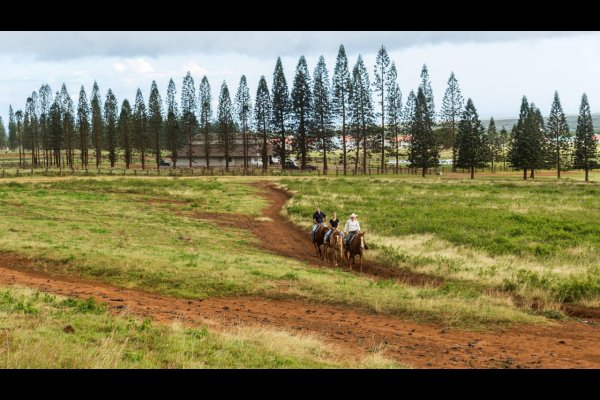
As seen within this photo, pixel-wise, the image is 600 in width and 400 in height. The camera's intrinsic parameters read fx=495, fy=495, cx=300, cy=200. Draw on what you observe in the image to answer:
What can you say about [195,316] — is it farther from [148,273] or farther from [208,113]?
[208,113]

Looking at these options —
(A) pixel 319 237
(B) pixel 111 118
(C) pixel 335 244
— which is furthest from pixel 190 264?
(B) pixel 111 118

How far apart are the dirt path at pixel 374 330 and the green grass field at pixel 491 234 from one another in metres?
4.35

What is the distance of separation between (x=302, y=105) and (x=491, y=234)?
60763 mm

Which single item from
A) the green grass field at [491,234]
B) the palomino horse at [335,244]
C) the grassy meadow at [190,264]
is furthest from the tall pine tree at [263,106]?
the palomino horse at [335,244]

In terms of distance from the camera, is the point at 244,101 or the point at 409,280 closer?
the point at 409,280

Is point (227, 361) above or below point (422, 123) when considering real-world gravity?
below

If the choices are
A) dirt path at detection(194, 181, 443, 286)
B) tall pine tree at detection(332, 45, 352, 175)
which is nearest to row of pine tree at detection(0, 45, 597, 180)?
tall pine tree at detection(332, 45, 352, 175)

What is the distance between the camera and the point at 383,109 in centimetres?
8056

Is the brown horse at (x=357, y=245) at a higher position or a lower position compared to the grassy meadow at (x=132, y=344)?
lower

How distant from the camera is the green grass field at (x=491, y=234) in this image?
17270 mm

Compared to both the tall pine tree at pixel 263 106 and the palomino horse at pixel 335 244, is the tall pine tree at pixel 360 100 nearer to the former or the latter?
the tall pine tree at pixel 263 106
